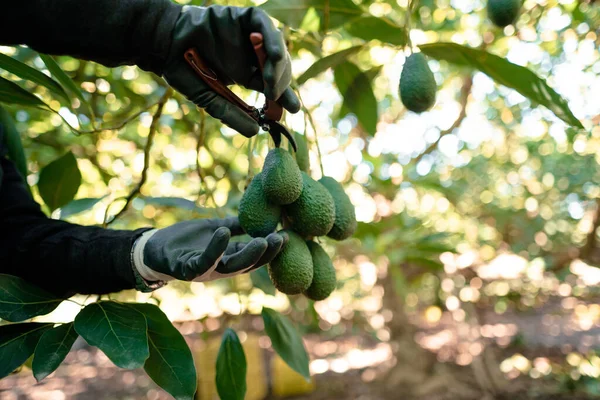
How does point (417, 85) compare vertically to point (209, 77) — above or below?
above

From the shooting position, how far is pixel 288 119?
957 mm

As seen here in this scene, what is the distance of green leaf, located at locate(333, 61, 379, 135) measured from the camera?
1188 millimetres

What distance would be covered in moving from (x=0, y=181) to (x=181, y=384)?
48cm

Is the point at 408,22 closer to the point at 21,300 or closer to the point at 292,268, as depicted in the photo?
the point at 292,268

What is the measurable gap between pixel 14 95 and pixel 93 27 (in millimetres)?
456

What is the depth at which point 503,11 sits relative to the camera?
3.35 feet

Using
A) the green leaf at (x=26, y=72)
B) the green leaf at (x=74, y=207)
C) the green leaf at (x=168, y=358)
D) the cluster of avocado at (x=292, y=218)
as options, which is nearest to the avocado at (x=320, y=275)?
the cluster of avocado at (x=292, y=218)

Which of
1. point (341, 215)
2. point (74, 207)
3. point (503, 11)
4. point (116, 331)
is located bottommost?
point (116, 331)

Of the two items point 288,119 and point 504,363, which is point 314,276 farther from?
point 504,363

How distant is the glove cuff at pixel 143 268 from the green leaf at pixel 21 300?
145mm

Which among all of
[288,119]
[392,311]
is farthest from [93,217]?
[288,119]

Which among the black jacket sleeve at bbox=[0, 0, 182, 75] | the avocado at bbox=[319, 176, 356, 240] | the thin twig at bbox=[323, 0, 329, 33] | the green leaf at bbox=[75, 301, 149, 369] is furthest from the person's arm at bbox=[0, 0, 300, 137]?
the thin twig at bbox=[323, 0, 329, 33]

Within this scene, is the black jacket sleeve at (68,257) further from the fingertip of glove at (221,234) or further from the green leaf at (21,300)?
the fingertip of glove at (221,234)

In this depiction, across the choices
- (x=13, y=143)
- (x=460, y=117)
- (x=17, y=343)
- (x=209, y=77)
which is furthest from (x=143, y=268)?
(x=460, y=117)
